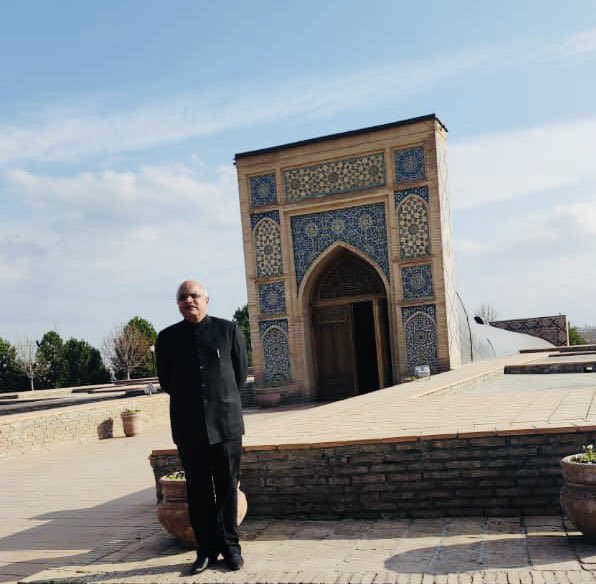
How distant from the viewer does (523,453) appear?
14.0 ft

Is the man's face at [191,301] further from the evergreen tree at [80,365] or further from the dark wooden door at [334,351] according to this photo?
the evergreen tree at [80,365]

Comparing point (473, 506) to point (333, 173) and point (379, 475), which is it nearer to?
point (379, 475)

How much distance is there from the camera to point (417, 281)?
546 inches

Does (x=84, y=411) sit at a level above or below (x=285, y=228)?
below

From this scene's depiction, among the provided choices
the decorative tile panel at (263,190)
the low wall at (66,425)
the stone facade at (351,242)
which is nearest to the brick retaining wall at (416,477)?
the low wall at (66,425)

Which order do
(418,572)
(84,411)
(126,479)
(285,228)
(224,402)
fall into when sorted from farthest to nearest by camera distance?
1. (285,228)
2. (84,411)
3. (126,479)
4. (224,402)
5. (418,572)

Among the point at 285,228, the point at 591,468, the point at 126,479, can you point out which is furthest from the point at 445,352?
the point at 591,468

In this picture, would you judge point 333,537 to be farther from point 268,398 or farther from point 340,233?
point 268,398

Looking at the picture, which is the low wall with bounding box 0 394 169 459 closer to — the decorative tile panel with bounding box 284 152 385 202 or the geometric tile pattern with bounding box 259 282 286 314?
the geometric tile pattern with bounding box 259 282 286 314

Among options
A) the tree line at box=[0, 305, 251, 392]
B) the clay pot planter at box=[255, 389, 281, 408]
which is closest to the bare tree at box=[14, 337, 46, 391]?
the tree line at box=[0, 305, 251, 392]

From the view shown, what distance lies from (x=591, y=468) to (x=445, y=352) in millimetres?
10280

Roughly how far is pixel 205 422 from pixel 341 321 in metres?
11.3

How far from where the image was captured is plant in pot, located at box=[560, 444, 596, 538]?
11.3 feet

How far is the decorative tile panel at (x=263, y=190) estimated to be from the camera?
14789 mm
